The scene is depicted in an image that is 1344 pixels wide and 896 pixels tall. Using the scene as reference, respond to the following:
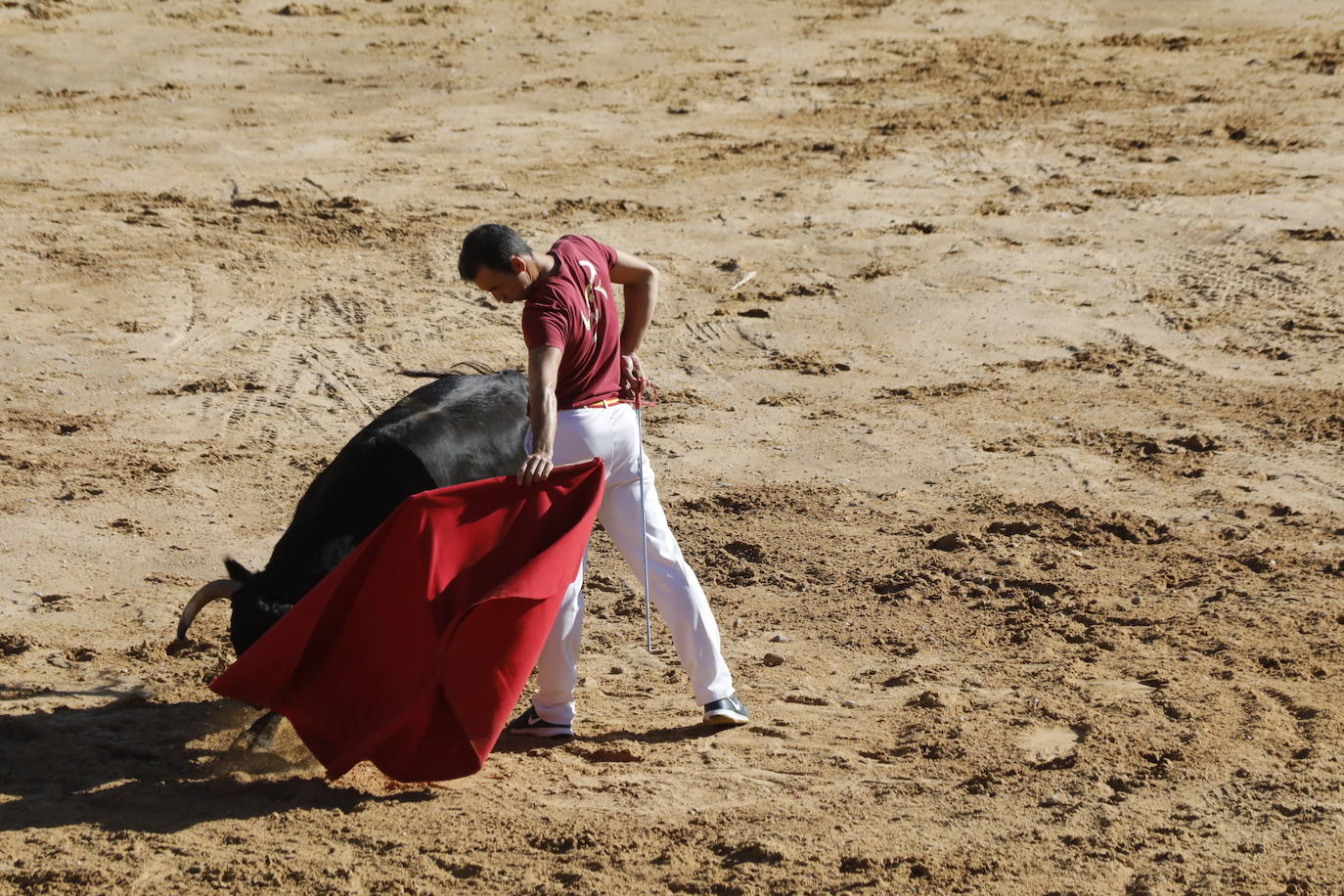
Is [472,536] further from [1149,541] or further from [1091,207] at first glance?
[1091,207]

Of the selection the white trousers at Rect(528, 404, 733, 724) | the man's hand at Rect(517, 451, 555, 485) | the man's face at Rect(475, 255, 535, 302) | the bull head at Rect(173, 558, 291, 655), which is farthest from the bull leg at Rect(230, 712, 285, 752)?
the man's face at Rect(475, 255, 535, 302)

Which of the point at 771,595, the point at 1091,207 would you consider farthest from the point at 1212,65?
the point at 771,595

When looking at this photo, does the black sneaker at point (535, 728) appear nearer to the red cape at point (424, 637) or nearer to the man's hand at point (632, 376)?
the red cape at point (424, 637)

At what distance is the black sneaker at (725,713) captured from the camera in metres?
5.48

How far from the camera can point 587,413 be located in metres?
5.16

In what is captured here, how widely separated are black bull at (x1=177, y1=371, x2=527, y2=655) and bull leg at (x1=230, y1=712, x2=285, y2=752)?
268 millimetres

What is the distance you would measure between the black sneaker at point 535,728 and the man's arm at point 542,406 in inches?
44.5

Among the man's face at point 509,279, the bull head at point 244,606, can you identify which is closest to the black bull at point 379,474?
the bull head at point 244,606

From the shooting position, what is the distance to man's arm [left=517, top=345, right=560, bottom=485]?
4762mm

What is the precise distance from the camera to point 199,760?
17.4ft

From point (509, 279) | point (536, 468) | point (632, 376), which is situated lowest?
point (536, 468)

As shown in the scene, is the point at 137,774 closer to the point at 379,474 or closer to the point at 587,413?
the point at 379,474

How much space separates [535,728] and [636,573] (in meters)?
0.72

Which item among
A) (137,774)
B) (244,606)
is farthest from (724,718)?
(137,774)
